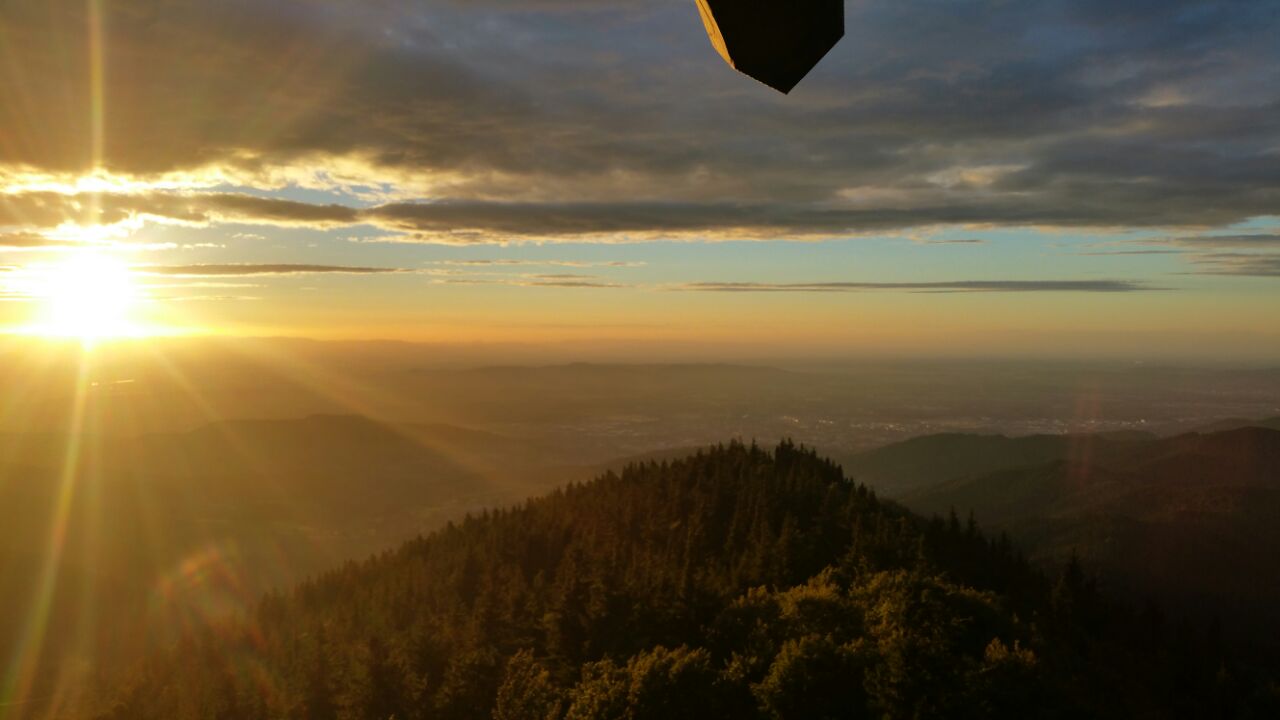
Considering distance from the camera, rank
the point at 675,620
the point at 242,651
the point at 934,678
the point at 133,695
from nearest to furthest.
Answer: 1. the point at 934,678
2. the point at 675,620
3. the point at 133,695
4. the point at 242,651

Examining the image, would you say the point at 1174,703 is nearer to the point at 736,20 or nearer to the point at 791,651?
the point at 791,651

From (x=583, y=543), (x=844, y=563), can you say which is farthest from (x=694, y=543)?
(x=844, y=563)

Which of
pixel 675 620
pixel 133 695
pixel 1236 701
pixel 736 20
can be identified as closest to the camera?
pixel 736 20

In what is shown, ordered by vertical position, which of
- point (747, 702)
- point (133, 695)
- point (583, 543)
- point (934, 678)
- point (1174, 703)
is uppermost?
point (934, 678)

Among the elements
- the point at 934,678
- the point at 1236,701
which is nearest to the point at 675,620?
the point at 934,678

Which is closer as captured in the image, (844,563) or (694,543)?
(844,563)

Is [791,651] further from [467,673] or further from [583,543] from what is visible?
[583,543]

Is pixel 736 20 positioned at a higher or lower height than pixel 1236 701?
higher
